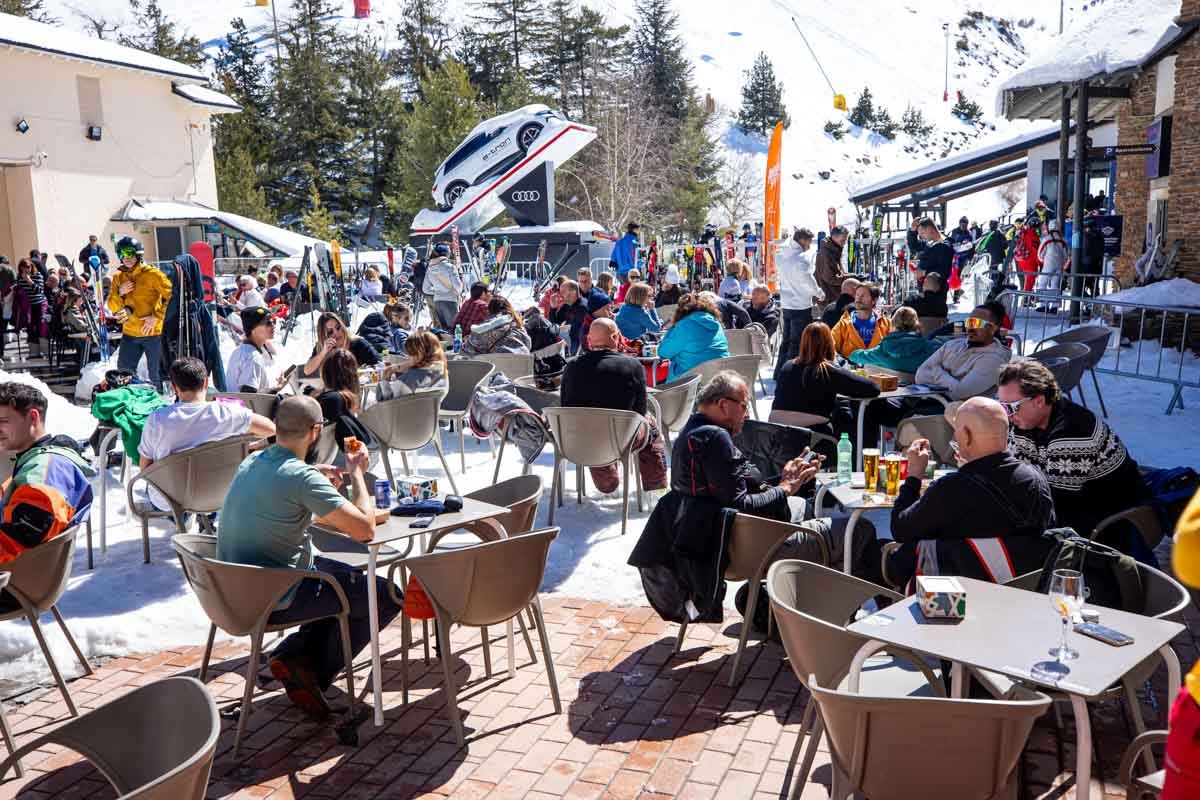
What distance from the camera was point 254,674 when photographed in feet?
12.8

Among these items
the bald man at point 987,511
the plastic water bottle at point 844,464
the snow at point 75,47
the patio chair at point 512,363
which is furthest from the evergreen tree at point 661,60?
the bald man at point 987,511

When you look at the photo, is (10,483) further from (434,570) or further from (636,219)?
(636,219)

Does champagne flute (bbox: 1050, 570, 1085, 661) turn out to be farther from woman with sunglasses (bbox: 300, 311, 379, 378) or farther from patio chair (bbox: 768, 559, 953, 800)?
woman with sunglasses (bbox: 300, 311, 379, 378)

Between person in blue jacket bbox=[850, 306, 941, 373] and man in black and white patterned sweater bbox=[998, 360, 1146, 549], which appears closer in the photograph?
man in black and white patterned sweater bbox=[998, 360, 1146, 549]

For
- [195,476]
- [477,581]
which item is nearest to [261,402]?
[195,476]

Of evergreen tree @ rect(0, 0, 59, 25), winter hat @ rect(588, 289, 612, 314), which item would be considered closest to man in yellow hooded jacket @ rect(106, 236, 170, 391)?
winter hat @ rect(588, 289, 612, 314)

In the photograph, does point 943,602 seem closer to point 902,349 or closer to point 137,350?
point 902,349

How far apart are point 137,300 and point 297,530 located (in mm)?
7055

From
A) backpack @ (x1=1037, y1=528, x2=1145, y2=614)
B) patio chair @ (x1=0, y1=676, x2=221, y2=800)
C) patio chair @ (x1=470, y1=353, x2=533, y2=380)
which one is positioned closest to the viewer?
patio chair @ (x1=0, y1=676, x2=221, y2=800)

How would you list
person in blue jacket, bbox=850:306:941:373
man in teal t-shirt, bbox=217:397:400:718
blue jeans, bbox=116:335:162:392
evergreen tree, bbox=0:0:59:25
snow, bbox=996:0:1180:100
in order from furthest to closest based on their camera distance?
evergreen tree, bbox=0:0:59:25 → snow, bbox=996:0:1180:100 → blue jeans, bbox=116:335:162:392 → person in blue jacket, bbox=850:306:941:373 → man in teal t-shirt, bbox=217:397:400:718

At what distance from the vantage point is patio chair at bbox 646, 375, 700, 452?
292 inches

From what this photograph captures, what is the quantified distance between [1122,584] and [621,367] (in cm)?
365

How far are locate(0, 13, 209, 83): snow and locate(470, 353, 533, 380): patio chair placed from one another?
22.3 metres

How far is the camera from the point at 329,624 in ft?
13.8
